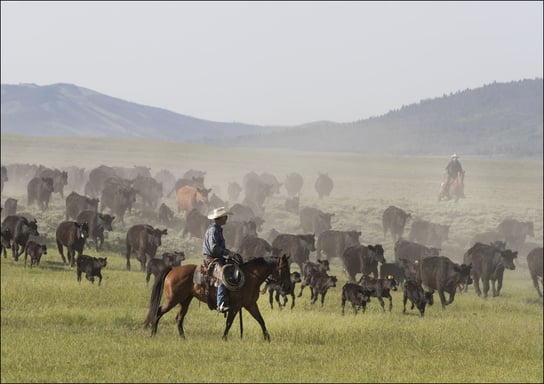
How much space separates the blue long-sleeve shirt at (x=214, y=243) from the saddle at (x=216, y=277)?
0.06 m

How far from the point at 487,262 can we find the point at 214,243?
5878mm

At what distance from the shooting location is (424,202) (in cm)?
1010

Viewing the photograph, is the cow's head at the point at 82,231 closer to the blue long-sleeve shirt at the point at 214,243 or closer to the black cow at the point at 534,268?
the blue long-sleeve shirt at the point at 214,243

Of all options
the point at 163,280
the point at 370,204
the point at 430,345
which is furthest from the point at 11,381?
the point at 163,280

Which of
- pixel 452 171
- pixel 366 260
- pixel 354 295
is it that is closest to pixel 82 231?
pixel 366 260

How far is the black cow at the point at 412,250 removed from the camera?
311 inches

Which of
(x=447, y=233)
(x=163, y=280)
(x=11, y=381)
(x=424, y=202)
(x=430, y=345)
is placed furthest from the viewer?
(x=11, y=381)

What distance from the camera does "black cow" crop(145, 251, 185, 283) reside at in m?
6.52

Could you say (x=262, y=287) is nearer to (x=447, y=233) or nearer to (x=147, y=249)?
(x=147, y=249)

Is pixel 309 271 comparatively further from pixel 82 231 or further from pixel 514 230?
pixel 82 231

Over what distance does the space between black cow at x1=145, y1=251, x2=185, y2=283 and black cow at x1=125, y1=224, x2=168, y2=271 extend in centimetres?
7

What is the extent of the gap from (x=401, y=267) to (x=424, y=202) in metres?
1.71

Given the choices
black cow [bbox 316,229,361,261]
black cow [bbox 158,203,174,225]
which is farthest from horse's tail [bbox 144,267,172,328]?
black cow [bbox 316,229,361,261]

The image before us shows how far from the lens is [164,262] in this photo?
6711 mm
